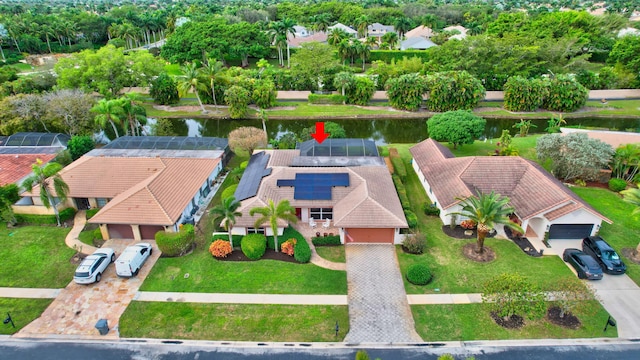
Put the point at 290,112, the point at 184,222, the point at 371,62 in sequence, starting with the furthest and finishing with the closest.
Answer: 1. the point at 371,62
2. the point at 290,112
3. the point at 184,222

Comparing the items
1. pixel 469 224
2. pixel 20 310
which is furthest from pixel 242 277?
pixel 469 224

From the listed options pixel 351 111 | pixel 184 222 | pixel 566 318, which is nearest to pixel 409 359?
pixel 566 318

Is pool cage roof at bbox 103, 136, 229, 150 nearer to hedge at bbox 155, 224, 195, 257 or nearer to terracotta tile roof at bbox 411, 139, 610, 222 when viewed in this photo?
hedge at bbox 155, 224, 195, 257

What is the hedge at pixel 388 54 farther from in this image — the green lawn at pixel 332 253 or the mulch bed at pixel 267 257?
the mulch bed at pixel 267 257

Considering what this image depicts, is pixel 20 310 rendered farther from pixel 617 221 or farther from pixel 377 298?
pixel 617 221

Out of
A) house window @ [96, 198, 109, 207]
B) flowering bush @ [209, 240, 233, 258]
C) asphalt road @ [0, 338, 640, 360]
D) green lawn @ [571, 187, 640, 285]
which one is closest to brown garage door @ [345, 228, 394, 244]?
flowering bush @ [209, 240, 233, 258]

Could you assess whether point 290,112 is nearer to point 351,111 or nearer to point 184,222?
point 351,111
